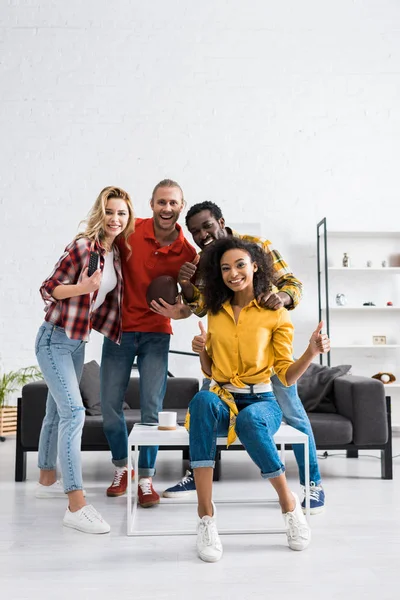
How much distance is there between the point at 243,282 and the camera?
7.63 ft

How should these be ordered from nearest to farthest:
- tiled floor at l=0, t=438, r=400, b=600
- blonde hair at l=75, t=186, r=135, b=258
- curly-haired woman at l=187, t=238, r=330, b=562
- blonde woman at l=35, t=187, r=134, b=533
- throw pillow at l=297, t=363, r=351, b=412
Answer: tiled floor at l=0, t=438, r=400, b=600, curly-haired woman at l=187, t=238, r=330, b=562, blonde woman at l=35, t=187, r=134, b=533, blonde hair at l=75, t=186, r=135, b=258, throw pillow at l=297, t=363, r=351, b=412

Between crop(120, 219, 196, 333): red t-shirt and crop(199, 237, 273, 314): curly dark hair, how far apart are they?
327 millimetres

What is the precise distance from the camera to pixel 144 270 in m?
2.73

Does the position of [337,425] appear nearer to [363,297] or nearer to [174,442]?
[174,442]

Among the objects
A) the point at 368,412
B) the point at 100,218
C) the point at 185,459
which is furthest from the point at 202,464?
the point at 185,459

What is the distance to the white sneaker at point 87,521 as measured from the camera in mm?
2279

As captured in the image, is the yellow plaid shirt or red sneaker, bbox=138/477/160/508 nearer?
the yellow plaid shirt

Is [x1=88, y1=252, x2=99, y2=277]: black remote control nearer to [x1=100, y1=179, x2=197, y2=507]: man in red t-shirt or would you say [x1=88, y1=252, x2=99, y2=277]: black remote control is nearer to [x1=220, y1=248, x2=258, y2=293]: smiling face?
[x1=100, y1=179, x2=197, y2=507]: man in red t-shirt

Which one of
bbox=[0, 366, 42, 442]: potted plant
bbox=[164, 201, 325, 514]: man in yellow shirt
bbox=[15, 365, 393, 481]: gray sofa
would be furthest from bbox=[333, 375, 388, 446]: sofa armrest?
bbox=[0, 366, 42, 442]: potted plant

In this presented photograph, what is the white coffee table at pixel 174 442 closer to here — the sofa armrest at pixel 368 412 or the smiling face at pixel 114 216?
the smiling face at pixel 114 216

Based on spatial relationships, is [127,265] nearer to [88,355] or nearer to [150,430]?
[150,430]

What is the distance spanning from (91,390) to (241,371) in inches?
→ 60.5

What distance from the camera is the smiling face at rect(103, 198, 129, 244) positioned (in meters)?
2.56

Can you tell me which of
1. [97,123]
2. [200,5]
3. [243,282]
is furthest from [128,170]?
[243,282]
